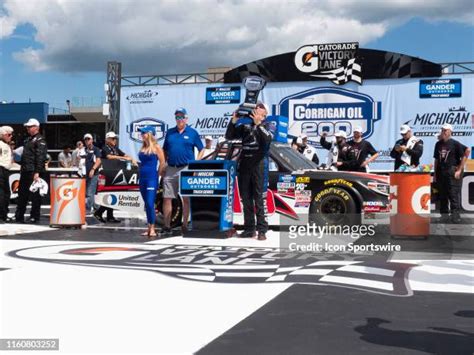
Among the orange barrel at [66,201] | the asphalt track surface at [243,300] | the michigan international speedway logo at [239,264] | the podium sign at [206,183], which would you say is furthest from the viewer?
the orange barrel at [66,201]

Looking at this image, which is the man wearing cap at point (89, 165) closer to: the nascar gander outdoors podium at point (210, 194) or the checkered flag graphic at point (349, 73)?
the nascar gander outdoors podium at point (210, 194)

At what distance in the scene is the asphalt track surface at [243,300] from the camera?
12.1 feet

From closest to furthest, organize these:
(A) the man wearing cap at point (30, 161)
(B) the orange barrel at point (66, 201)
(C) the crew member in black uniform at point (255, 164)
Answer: (C) the crew member in black uniform at point (255, 164) → (B) the orange barrel at point (66, 201) → (A) the man wearing cap at point (30, 161)

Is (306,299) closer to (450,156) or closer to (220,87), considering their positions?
(450,156)

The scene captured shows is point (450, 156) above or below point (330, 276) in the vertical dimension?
above

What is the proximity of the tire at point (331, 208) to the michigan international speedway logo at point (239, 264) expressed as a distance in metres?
1.92

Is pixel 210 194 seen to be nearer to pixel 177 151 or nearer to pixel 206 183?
pixel 206 183

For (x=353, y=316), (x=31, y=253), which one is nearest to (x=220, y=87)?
(x=31, y=253)

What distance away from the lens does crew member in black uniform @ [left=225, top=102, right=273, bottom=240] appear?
862 centimetres

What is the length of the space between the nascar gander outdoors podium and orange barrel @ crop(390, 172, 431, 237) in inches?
99.3

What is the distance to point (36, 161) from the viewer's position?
11.1m

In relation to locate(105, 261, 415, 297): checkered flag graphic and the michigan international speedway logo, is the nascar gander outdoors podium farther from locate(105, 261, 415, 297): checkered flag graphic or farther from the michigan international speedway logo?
locate(105, 261, 415, 297): checkered flag graphic

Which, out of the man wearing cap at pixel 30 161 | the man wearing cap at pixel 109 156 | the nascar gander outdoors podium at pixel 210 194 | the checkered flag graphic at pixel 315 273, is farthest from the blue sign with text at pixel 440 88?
the checkered flag graphic at pixel 315 273

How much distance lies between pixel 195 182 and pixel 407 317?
17.2 feet
